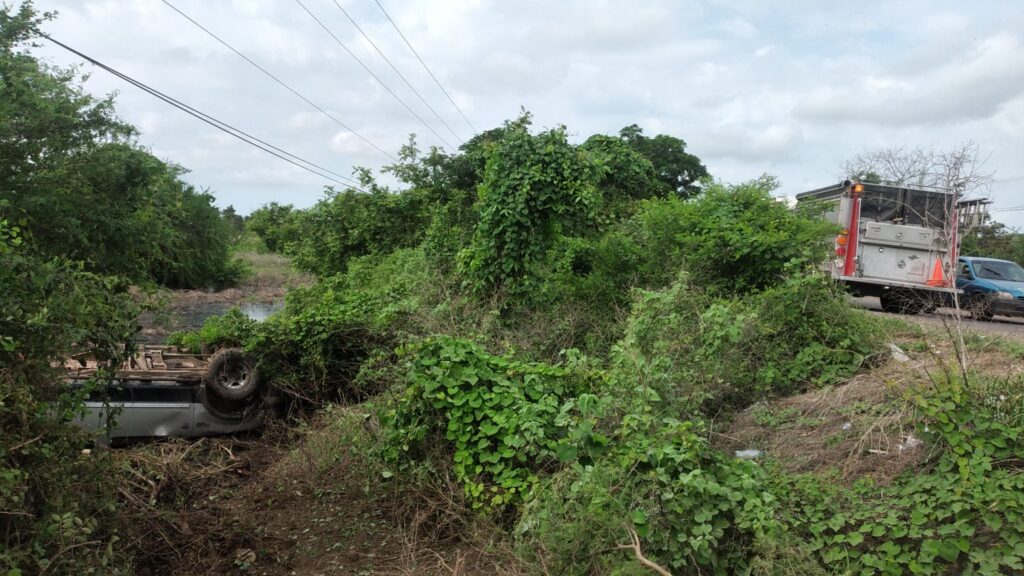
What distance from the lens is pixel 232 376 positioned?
10672mm

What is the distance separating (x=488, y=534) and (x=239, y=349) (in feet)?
22.4

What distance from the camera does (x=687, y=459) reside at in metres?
4.13

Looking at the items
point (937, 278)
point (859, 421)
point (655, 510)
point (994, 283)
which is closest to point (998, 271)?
point (994, 283)

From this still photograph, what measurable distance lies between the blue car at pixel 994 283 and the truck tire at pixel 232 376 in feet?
42.1

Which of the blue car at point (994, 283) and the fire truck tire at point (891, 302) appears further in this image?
the blue car at point (994, 283)

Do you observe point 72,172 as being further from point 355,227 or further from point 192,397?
point 192,397

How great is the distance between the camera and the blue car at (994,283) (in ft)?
46.3

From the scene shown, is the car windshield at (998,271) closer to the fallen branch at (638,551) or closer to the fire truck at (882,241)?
the fire truck at (882,241)

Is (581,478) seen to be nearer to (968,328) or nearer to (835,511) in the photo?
(835,511)

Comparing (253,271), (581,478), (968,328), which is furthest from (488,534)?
(253,271)

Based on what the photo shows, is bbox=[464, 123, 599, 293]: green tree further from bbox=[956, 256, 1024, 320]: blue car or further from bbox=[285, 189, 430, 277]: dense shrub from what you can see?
bbox=[956, 256, 1024, 320]: blue car

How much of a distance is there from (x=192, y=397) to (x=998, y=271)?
635 inches

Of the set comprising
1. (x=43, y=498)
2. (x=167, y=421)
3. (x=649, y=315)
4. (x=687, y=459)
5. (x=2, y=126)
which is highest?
(x=2, y=126)

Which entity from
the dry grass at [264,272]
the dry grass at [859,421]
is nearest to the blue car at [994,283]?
the dry grass at [859,421]
